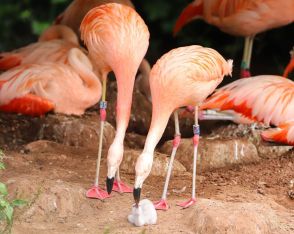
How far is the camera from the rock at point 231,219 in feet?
15.0

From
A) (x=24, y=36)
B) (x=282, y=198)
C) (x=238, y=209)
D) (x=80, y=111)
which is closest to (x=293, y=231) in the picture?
(x=238, y=209)

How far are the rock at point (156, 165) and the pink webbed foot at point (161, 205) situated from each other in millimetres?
788

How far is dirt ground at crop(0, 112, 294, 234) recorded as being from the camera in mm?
4691

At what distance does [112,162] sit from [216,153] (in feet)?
5.20

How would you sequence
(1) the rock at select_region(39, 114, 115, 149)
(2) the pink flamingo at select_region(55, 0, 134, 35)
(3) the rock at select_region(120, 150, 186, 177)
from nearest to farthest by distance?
(3) the rock at select_region(120, 150, 186, 177), (1) the rock at select_region(39, 114, 115, 149), (2) the pink flamingo at select_region(55, 0, 134, 35)

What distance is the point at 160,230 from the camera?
15.2 ft

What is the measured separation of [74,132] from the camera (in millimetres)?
6547

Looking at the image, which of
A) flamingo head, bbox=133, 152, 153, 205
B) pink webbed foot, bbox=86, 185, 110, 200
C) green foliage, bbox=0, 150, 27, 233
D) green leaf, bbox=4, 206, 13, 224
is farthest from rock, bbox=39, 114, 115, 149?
green leaf, bbox=4, 206, 13, 224

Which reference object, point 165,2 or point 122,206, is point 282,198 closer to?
point 122,206

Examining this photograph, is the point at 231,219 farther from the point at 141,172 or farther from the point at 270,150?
the point at 270,150

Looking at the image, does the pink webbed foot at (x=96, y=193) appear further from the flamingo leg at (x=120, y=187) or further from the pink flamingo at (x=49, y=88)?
the pink flamingo at (x=49, y=88)

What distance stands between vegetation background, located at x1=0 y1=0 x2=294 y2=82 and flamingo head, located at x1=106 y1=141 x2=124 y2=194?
3.48 metres

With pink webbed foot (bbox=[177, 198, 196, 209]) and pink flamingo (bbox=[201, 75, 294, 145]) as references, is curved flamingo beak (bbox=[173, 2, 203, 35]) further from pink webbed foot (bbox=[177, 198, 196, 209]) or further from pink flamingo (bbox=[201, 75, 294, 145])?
pink webbed foot (bbox=[177, 198, 196, 209])

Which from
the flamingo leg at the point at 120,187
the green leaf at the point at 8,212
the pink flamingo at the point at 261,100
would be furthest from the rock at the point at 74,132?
the green leaf at the point at 8,212
